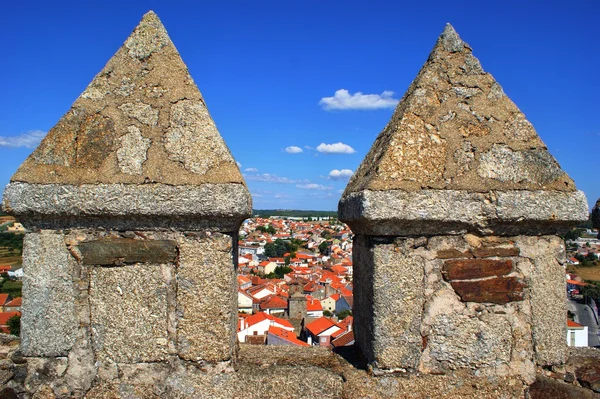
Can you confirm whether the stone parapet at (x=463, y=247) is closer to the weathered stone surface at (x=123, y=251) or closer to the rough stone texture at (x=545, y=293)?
the rough stone texture at (x=545, y=293)

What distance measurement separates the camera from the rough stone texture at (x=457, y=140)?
216 centimetres

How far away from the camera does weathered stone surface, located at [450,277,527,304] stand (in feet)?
7.13

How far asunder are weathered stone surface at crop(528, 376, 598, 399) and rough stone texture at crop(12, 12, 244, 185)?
5.72ft

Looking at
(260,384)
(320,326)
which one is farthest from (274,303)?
(260,384)

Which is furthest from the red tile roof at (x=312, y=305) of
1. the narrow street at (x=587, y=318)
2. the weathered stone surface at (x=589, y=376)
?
the weathered stone surface at (x=589, y=376)

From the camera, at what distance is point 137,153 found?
2.16 metres

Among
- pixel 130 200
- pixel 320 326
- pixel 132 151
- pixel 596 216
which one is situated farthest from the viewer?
pixel 320 326

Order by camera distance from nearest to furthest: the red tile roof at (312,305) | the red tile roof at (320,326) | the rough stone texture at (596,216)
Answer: the rough stone texture at (596,216), the red tile roof at (320,326), the red tile roof at (312,305)

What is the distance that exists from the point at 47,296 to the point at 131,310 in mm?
392

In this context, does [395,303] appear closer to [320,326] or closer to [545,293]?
[545,293]

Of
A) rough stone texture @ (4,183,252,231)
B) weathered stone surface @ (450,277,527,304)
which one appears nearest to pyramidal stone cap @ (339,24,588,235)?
weathered stone surface @ (450,277,527,304)

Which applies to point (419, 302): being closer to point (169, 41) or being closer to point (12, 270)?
point (169, 41)

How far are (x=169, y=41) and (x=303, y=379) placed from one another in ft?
6.00

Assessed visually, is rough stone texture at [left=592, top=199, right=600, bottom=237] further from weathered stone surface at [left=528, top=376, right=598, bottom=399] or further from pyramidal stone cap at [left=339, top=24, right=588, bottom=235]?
weathered stone surface at [left=528, top=376, right=598, bottom=399]
